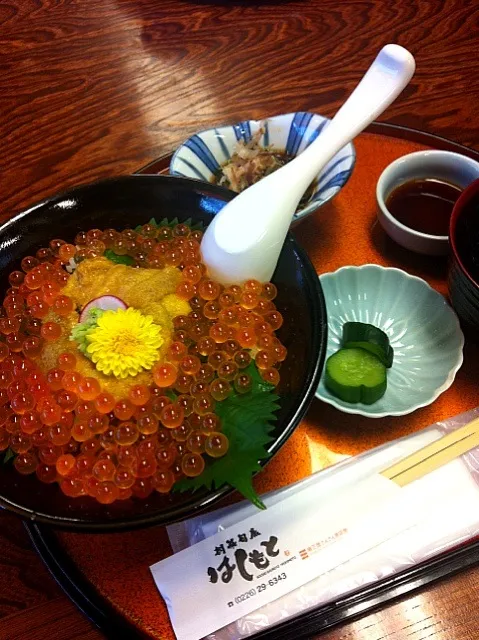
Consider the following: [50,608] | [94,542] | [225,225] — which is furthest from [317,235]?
[50,608]

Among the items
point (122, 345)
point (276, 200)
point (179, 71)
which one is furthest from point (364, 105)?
point (179, 71)

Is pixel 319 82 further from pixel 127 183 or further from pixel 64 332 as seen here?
pixel 64 332

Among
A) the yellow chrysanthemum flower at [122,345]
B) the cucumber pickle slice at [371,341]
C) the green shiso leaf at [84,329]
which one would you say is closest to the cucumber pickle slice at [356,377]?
the cucumber pickle slice at [371,341]

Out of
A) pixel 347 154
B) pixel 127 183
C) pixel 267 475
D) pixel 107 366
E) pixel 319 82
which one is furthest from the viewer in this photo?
pixel 319 82

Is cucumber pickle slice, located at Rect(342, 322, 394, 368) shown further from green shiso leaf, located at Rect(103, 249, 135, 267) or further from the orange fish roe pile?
green shiso leaf, located at Rect(103, 249, 135, 267)

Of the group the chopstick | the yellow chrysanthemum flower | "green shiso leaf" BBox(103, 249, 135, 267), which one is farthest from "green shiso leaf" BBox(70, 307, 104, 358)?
the chopstick

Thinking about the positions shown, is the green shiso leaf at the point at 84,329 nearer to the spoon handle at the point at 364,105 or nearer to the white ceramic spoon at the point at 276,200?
the white ceramic spoon at the point at 276,200

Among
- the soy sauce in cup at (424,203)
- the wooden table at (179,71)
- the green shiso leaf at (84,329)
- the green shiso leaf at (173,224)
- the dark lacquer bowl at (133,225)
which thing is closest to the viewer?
the dark lacquer bowl at (133,225)
